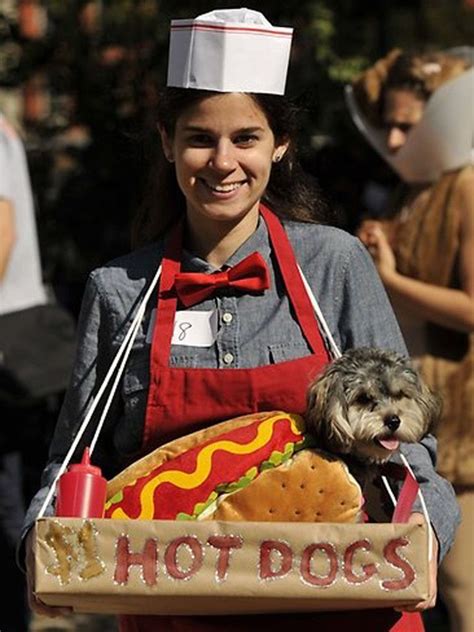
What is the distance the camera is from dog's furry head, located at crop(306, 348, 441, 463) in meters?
2.74

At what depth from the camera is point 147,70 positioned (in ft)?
23.7

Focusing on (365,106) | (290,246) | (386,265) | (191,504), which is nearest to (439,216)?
(386,265)

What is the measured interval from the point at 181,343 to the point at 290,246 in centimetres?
26

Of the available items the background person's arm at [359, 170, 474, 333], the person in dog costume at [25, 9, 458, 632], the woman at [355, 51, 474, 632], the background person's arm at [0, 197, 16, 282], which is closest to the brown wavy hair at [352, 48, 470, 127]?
the woman at [355, 51, 474, 632]

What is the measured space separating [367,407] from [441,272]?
71.9 inches

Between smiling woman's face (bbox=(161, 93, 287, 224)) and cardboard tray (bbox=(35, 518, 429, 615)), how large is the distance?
0.62 m

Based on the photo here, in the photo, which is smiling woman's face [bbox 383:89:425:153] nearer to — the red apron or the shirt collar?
the shirt collar

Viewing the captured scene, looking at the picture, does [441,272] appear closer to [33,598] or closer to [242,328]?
[242,328]

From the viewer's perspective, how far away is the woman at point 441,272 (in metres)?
4.49

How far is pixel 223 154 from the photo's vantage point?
2908 mm

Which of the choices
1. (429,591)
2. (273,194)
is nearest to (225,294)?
(273,194)

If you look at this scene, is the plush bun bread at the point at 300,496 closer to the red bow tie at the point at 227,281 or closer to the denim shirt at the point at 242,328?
the denim shirt at the point at 242,328

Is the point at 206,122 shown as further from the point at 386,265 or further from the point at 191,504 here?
the point at 386,265

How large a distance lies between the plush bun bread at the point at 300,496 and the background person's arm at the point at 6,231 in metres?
2.50
